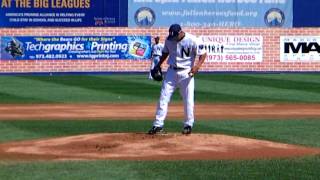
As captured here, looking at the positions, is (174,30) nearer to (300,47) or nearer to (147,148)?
(147,148)

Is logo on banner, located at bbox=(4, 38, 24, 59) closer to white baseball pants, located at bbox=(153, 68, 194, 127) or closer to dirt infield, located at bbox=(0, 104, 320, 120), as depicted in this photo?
dirt infield, located at bbox=(0, 104, 320, 120)

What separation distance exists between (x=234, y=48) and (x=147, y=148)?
80.8 ft

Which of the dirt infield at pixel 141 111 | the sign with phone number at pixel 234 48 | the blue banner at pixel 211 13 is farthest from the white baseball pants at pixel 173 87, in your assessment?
the blue banner at pixel 211 13

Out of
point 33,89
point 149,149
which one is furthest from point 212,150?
point 33,89

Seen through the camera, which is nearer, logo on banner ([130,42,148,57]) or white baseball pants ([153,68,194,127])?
white baseball pants ([153,68,194,127])

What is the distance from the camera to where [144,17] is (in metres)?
40.8

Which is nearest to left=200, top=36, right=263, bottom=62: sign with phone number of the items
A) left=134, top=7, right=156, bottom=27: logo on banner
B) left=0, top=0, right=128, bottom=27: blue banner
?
left=134, top=7, right=156, bottom=27: logo on banner

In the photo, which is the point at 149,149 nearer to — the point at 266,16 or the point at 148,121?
the point at 148,121

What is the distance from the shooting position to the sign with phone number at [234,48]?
36.6m

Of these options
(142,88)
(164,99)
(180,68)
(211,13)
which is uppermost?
(211,13)

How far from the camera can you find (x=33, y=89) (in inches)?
1072

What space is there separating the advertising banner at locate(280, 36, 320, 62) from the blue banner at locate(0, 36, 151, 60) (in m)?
6.28

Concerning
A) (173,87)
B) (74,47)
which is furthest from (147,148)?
(74,47)

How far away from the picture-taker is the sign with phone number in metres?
36.6
